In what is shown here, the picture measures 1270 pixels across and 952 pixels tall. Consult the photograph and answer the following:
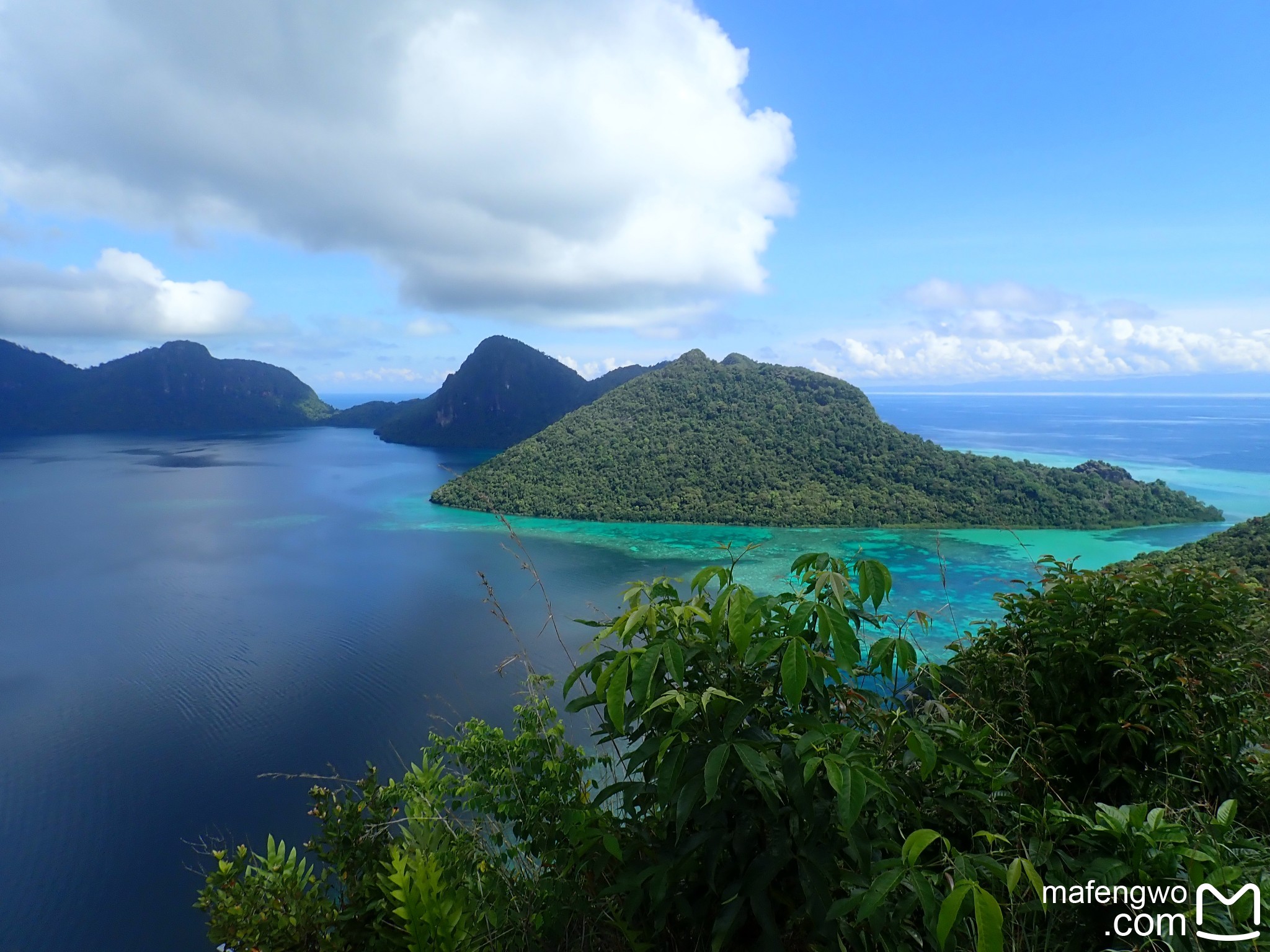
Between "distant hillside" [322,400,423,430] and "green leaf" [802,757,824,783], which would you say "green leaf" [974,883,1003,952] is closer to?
"green leaf" [802,757,824,783]

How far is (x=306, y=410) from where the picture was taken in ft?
385

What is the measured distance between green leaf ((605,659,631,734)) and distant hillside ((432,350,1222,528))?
3478cm

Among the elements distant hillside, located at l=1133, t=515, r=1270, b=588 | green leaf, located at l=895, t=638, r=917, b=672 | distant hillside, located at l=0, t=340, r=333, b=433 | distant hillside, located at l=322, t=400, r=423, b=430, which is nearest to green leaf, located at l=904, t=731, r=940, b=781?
green leaf, located at l=895, t=638, r=917, b=672

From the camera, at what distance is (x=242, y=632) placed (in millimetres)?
21594

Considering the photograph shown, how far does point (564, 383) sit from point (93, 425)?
7612cm

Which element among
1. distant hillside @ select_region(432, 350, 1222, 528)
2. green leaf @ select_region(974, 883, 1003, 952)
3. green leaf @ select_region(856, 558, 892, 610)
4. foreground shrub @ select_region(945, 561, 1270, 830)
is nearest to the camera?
green leaf @ select_region(974, 883, 1003, 952)

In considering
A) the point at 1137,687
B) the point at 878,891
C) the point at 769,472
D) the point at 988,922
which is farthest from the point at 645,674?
the point at 769,472

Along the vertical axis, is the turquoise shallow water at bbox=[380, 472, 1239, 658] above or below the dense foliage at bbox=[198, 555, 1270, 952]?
below

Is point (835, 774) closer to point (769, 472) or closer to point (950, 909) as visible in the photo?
point (950, 909)

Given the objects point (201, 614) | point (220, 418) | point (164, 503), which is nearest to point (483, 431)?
point (164, 503)

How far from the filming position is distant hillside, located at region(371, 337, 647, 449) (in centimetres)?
8775

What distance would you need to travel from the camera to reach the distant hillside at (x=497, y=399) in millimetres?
87750

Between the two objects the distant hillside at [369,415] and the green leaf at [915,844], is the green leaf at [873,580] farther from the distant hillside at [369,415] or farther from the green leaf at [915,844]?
the distant hillside at [369,415]

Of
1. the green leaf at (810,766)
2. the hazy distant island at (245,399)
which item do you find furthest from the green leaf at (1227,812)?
the hazy distant island at (245,399)
